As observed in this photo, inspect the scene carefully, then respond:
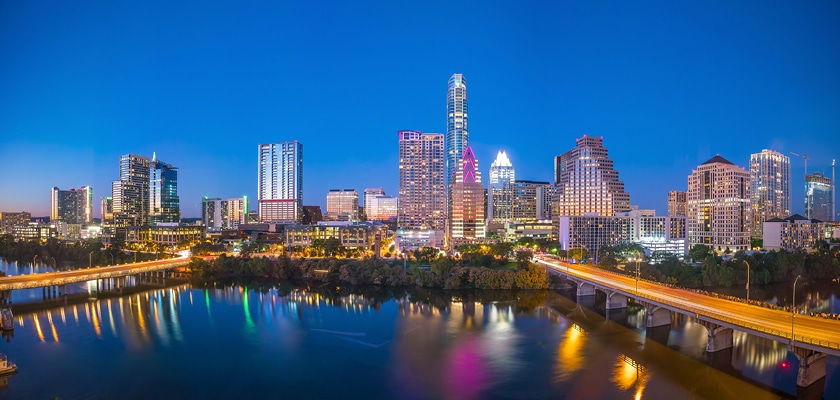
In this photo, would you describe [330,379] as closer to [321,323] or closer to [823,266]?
[321,323]

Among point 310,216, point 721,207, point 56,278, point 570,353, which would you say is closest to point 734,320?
point 570,353

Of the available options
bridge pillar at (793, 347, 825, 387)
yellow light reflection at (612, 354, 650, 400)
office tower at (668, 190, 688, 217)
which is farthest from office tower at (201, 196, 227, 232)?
bridge pillar at (793, 347, 825, 387)

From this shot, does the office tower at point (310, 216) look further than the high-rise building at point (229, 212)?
No

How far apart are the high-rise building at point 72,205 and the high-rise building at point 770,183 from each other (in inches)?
7348

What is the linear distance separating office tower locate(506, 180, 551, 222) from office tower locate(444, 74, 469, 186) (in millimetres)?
18503

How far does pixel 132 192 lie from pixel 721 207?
140 meters

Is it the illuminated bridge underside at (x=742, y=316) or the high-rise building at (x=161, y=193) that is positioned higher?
A: the high-rise building at (x=161, y=193)

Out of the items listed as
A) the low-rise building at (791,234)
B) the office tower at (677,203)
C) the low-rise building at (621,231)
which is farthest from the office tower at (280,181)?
the low-rise building at (791,234)

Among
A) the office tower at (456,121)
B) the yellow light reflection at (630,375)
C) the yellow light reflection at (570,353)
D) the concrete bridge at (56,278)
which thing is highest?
the office tower at (456,121)

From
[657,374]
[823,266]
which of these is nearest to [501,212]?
[823,266]

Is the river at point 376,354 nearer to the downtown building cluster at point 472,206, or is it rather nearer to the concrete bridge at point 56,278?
the concrete bridge at point 56,278

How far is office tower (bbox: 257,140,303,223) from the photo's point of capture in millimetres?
149125

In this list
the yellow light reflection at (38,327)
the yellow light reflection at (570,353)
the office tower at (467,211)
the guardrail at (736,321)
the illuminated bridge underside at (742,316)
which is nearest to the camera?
the guardrail at (736,321)

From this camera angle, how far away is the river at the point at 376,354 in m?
22.9
